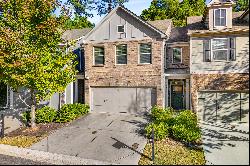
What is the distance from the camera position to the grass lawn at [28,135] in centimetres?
1403

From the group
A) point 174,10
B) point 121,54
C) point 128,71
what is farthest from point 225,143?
point 174,10

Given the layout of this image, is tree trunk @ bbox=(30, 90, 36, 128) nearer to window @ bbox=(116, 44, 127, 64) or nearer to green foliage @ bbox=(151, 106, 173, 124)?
window @ bbox=(116, 44, 127, 64)

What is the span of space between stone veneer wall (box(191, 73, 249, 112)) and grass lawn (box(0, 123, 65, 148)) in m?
10.0

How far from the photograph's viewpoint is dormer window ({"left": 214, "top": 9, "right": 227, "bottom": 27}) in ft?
56.7

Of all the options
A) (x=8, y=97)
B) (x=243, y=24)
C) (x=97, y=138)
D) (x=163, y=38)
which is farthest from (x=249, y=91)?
(x=8, y=97)

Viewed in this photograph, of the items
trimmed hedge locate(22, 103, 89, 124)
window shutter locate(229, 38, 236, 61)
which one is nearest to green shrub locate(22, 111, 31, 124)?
trimmed hedge locate(22, 103, 89, 124)

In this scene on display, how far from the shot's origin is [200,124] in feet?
54.3

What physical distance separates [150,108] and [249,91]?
23.6ft

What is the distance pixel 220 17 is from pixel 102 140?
12171 millimetres

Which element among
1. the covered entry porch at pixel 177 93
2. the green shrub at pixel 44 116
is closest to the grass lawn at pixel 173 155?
the covered entry porch at pixel 177 93

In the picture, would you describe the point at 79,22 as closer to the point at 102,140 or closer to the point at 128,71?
the point at 128,71

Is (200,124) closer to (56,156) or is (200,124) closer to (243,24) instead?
(243,24)

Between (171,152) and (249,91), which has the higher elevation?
(249,91)

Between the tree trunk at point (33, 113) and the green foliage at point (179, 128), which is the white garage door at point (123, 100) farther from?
the tree trunk at point (33, 113)
